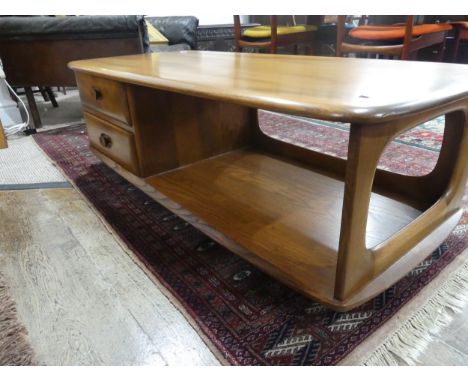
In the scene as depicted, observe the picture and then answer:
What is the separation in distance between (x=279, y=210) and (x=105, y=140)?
670 mm

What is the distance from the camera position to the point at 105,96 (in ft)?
3.61

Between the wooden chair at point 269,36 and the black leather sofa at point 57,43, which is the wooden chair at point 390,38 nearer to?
the wooden chair at point 269,36

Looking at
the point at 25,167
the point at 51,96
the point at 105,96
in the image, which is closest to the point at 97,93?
the point at 105,96

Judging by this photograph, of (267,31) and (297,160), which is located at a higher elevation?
(267,31)

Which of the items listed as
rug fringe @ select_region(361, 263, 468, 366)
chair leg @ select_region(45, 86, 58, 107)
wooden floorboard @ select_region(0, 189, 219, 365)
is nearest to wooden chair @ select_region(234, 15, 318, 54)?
chair leg @ select_region(45, 86, 58, 107)

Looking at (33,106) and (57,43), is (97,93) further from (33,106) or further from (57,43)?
(33,106)

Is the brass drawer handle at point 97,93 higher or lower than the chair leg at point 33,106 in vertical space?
higher

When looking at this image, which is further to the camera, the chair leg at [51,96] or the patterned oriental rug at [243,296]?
the chair leg at [51,96]

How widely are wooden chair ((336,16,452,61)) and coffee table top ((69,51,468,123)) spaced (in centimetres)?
133

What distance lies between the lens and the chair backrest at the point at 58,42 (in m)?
1.87

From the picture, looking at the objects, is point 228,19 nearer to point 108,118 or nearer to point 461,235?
point 108,118

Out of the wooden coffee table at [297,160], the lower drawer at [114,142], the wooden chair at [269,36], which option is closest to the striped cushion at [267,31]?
the wooden chair at [269,36]

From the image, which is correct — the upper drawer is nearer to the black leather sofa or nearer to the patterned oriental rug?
the patterned oriental rug
